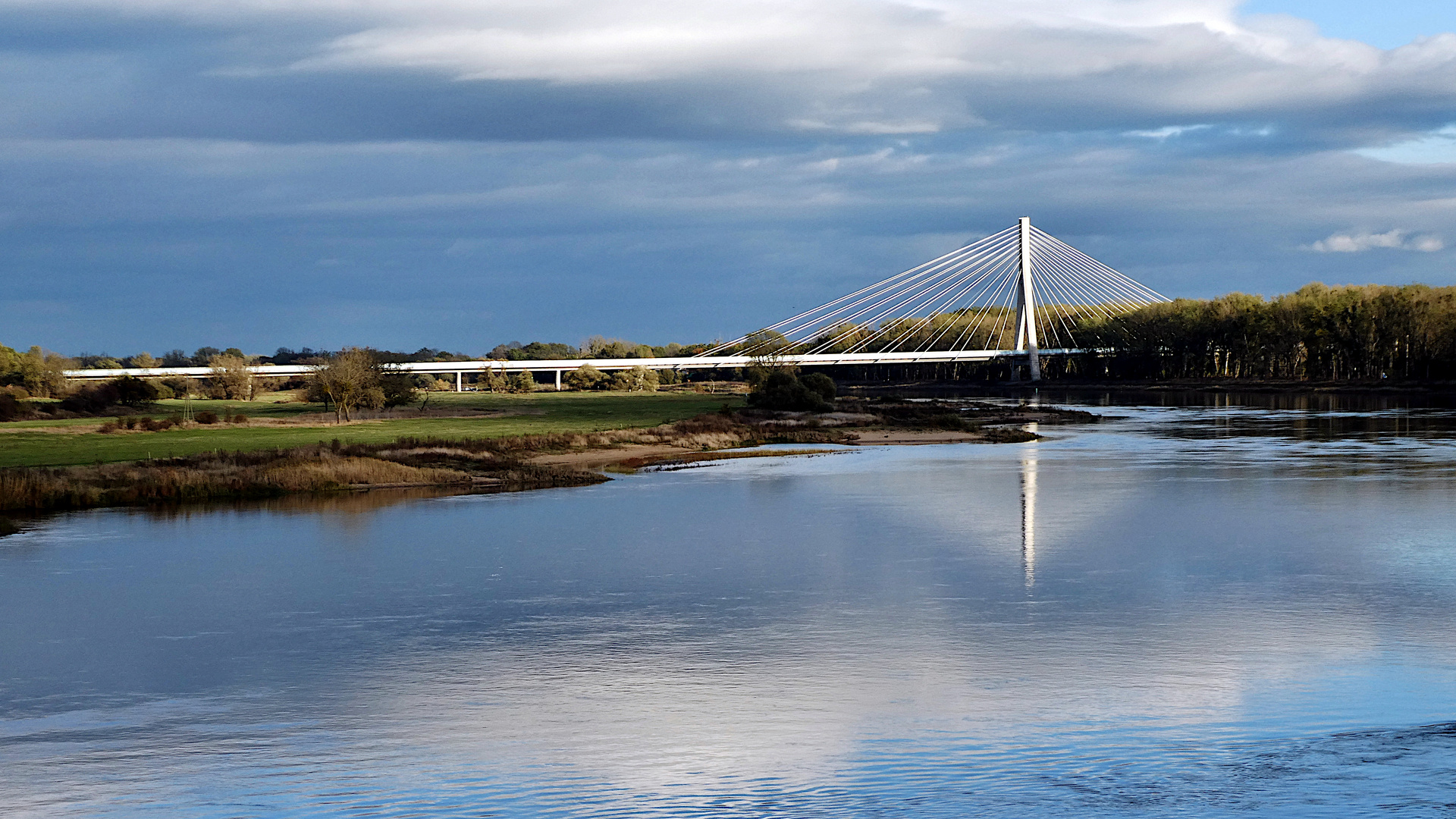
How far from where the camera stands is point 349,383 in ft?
189

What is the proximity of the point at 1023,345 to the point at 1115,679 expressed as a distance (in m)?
120

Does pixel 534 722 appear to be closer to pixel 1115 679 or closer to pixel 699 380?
pixel 1115 679

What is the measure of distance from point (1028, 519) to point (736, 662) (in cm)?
1299

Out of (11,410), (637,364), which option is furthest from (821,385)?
(637,364)

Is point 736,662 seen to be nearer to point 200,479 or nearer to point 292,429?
point 200,479

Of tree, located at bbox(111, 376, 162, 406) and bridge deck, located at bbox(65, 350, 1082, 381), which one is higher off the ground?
bridge deck, located at bbox(65, 350, 1082, 381)

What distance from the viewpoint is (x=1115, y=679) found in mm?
12070

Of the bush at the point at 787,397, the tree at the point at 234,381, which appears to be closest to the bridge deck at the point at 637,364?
the tree at the point at 234,381

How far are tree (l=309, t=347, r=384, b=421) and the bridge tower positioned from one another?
75093mm

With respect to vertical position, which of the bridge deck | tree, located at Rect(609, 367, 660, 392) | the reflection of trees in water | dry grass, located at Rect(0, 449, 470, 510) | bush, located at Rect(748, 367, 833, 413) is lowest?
the reflection of trees in water

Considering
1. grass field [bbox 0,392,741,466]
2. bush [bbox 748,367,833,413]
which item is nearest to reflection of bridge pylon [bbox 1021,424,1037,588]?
grass field [bbox 0,392,741,466]

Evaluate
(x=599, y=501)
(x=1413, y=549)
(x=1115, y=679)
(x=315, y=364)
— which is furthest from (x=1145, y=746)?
(x=315, y=364)

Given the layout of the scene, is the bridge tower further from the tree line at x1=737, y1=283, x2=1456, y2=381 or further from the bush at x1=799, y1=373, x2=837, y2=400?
the bush at x1=799, y1=373, x2=837, y2=400

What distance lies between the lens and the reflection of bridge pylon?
18938 mm
